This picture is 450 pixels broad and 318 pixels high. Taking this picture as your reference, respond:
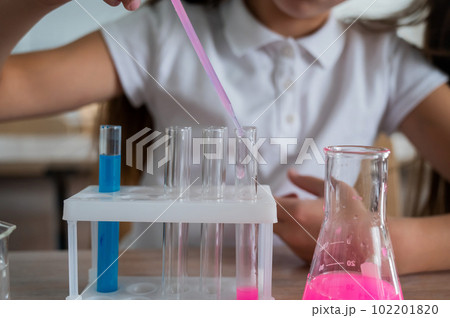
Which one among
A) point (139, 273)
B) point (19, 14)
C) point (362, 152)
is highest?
point (19, 14)

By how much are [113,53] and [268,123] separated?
0.74 feet

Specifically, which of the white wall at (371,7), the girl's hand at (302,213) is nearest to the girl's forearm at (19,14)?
the girl's hand at (302,213)

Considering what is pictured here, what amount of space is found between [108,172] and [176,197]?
0.16 ft

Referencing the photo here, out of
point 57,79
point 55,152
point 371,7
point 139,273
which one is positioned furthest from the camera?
point 55,152

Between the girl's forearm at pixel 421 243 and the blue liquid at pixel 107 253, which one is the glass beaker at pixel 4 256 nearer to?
the blue liquid at pixel 107 253

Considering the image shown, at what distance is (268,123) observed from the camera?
650mm

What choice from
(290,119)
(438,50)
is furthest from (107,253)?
(438,50)

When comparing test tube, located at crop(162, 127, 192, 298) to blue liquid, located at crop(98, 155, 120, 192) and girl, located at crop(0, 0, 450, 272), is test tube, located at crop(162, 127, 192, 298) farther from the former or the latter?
girl, located at crop(0, 0, 450, 272)

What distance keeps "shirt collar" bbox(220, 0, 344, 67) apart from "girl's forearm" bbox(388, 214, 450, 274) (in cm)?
28

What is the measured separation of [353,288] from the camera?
0.26m

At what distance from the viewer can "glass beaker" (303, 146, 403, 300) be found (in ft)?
0.83

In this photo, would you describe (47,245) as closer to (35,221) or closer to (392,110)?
(35,221)

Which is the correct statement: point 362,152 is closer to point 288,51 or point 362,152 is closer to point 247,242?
point 247,242
